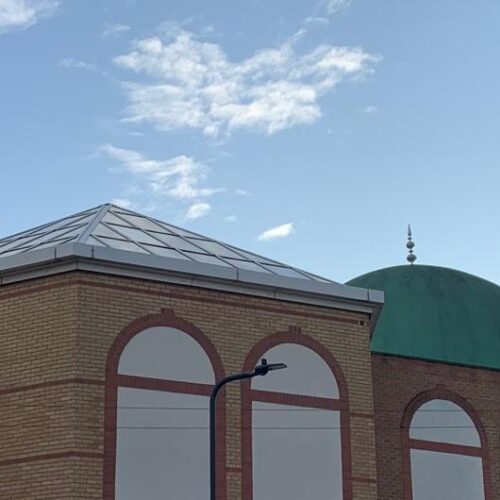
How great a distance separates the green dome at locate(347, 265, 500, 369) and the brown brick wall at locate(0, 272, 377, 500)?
7626mm

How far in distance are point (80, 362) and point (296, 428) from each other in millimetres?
4459

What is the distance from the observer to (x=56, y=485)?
19750 mm

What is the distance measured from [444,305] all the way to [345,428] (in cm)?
928

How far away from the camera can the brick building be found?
803 inches

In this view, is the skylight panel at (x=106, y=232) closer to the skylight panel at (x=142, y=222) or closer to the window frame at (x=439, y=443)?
the skylight panel at (x=142, y=222)

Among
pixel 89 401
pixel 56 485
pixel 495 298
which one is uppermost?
pixel 495 298

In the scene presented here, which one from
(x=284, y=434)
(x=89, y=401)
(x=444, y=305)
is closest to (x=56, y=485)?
(x=89, y=401)

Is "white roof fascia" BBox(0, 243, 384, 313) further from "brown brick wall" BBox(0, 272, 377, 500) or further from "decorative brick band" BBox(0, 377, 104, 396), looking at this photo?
"decorative brick band" BBox(0, 377, 104, 396)

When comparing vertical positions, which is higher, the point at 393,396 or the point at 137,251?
the point at 137,251

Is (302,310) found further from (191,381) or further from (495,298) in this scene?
(495,298)

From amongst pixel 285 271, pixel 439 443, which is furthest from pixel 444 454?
pixel 285 271

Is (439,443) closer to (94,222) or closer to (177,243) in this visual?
(177,243)

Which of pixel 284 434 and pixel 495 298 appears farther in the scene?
pixel 495 298

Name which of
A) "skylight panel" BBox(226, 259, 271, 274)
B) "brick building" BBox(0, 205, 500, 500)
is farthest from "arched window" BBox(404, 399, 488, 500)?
"skylight panel" BBox(226, 259, 271, 274)
